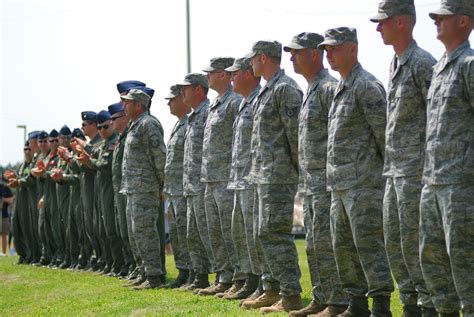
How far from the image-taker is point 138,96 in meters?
13.7

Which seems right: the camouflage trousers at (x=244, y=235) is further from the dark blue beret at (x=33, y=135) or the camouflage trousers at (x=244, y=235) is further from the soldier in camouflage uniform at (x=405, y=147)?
the dark blue beret at (x=33, y=135)

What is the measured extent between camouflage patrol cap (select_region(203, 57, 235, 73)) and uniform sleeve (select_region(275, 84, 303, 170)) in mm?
2238

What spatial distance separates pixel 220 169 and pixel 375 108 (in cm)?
360

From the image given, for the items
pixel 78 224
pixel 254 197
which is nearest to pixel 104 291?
pixel 254 197

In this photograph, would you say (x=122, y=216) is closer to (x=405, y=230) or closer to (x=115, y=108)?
(x=115, y=108)

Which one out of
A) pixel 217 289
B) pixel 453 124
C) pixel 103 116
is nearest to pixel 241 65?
pixel 217 289

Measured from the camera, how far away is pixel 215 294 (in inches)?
461

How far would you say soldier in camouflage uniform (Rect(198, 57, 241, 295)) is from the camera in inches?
456

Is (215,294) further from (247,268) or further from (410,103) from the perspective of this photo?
(410,103)

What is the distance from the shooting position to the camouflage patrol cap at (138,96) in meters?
13.7

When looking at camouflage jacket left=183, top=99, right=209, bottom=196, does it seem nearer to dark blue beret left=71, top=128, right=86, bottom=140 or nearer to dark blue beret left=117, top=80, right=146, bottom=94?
dark blue beret left=117, top=80, right=146, bottom=94

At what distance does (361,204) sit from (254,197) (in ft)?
7.03

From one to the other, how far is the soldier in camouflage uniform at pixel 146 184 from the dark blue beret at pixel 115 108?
156cm

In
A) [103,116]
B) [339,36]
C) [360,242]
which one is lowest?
[360,242]
